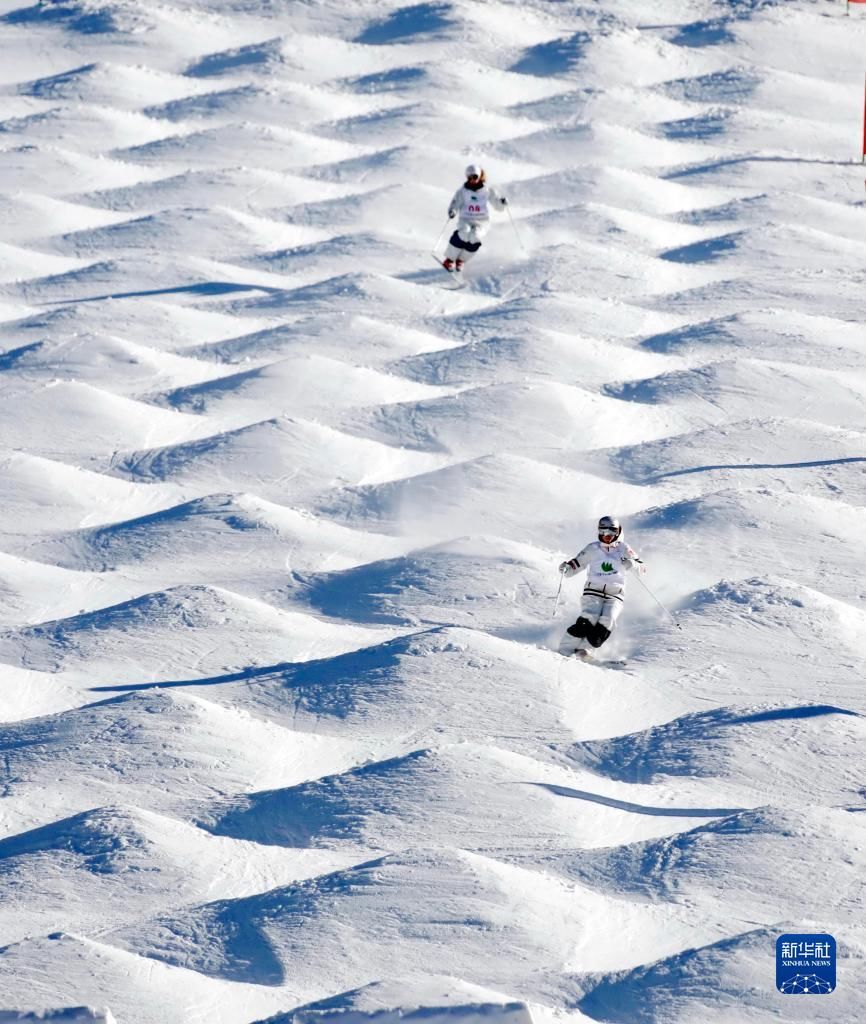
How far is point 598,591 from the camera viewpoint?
8617mm

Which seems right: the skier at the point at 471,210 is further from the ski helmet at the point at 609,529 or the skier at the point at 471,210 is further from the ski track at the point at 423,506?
the ski helmet at the point at 609,529

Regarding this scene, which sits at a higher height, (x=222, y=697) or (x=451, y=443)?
(x=451, y=443)

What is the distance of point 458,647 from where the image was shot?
8.52 m

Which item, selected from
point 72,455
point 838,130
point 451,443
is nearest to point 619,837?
point 451,443

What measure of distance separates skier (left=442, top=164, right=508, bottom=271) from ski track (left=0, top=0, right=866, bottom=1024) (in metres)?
0.34

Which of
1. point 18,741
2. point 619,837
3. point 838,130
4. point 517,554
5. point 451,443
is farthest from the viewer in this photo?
point 838,130

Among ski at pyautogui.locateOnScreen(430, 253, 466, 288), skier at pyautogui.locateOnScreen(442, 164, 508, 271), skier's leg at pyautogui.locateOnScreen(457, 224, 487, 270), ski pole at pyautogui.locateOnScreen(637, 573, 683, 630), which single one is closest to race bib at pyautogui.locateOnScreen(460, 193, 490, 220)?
skier at pyautogui.locateOnScreen(442, 164, 508, 271)

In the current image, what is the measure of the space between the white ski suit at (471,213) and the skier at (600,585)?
13.6 ft

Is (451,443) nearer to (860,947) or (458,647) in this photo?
(458,647)

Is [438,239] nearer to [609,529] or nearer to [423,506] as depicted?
[423,506]

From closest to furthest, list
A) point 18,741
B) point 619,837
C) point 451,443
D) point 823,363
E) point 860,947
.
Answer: point 860,947 → point 619,837 → point 18,741 → point 451,443 → point 823,363

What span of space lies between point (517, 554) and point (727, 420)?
6.77 feet

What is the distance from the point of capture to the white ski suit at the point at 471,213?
40.5 feet

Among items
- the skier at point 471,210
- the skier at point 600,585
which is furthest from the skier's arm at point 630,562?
the skier at point 471,210
